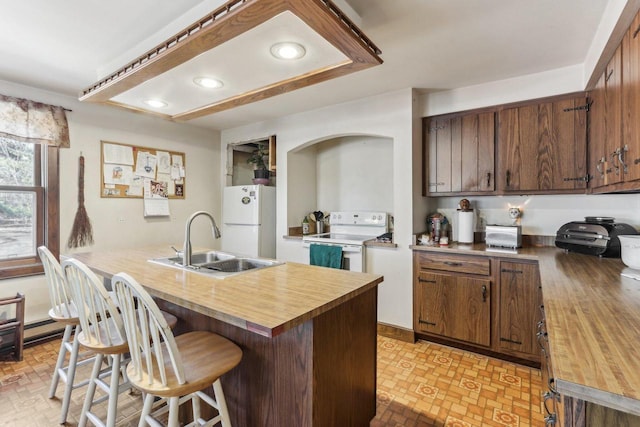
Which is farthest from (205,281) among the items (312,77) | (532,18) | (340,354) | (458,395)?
(532,18)

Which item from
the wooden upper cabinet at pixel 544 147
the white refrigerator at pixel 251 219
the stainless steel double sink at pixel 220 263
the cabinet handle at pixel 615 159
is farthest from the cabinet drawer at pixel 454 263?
the white refrigerator at pixel 251 219

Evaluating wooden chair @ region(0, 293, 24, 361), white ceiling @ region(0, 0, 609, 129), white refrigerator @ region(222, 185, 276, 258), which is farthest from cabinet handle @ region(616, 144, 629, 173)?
wooden chair @ region(0, 293, 24, 361)

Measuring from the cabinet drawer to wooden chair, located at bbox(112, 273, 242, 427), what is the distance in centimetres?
191

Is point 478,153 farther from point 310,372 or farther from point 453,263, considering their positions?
point 310,372

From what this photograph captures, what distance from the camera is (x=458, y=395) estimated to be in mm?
2059

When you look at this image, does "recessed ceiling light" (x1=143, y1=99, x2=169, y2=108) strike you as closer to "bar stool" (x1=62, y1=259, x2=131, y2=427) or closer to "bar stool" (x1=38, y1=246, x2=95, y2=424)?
"bar stool" (x1=38, y1=246, x2=95, y2=424)

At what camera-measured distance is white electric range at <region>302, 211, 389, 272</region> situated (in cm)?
306

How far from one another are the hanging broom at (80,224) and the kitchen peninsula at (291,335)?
1741 mm

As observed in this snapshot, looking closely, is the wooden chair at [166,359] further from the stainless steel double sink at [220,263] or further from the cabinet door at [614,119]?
the cabinet door at [614,119]

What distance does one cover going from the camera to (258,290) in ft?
4.74

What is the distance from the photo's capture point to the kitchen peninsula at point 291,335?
48.4 inches

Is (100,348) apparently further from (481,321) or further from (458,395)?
(481,321)

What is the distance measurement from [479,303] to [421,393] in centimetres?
90

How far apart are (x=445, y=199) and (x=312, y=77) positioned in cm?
200
